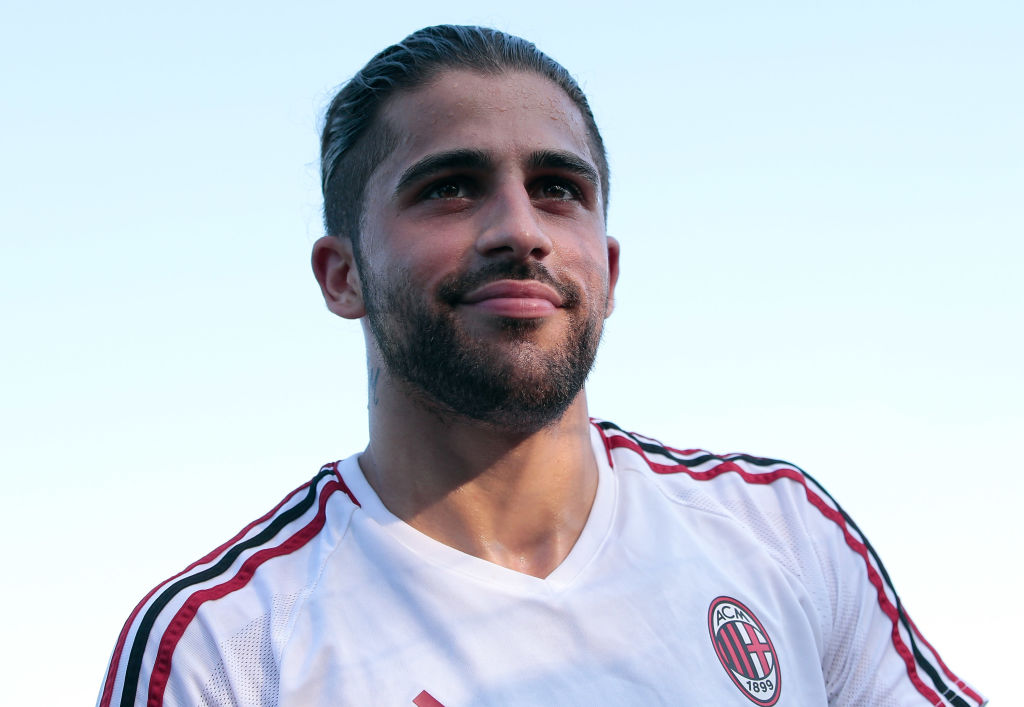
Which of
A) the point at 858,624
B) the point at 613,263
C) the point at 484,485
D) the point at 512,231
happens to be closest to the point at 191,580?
the point at 484,485

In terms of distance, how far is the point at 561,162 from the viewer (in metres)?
2.87

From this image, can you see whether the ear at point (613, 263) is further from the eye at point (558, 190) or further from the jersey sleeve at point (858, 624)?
the jersey sleeve at point (858, 624)

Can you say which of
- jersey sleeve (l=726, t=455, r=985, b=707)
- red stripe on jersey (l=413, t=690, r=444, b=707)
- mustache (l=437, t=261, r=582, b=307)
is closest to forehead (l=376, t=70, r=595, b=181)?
mustache (l=437, t=261, r=582, b=307)

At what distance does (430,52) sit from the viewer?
3.12 metres

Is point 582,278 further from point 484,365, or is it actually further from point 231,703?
point 231,703

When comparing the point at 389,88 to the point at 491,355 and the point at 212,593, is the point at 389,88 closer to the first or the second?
the point at 491,355

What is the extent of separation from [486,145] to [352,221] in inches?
24.3

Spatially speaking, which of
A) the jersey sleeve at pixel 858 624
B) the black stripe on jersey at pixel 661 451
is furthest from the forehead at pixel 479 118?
the jersey sleeve at pixel 858 624

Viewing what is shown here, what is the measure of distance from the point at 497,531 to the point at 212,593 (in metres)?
0.80

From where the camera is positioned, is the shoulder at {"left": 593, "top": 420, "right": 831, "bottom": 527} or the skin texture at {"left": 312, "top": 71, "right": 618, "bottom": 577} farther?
the shoulder at {"left": 593, "top": 420, "right": 831, "bottom": 527}

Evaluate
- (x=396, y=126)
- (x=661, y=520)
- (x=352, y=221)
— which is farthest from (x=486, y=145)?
(x=661, y=520)

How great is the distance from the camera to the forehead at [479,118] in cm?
282

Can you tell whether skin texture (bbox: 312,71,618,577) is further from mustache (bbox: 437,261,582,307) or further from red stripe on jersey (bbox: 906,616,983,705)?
red stripe on jersey (bbox: 906,616,983,705)

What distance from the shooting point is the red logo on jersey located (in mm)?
2531
